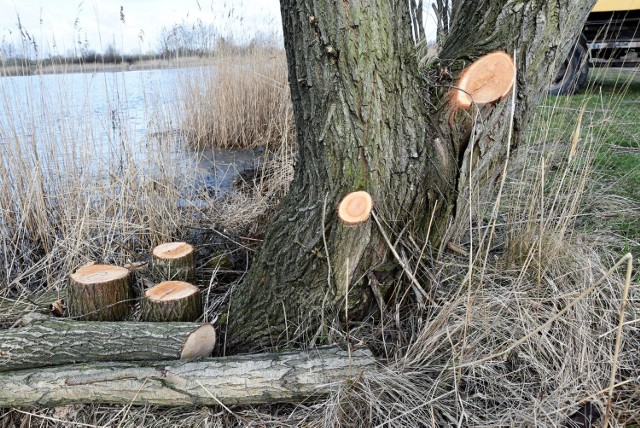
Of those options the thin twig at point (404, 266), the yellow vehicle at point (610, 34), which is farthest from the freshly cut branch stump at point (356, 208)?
the yellow vehicle at point (610, 34)

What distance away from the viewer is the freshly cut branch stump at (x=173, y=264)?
1971mm

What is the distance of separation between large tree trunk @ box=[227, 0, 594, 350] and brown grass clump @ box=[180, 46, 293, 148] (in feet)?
10.7

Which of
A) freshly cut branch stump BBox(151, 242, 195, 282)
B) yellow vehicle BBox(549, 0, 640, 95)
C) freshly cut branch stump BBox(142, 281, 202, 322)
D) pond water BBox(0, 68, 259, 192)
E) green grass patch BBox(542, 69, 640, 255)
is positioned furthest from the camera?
yellow vehicle BBox(549, 0, 640, 95)

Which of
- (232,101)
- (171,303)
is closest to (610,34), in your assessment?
(232,101)

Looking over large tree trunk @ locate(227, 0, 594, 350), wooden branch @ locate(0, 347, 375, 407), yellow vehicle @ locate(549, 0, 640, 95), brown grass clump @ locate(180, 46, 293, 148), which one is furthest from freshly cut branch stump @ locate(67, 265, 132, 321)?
yellow vehicle @ locate(549, 0, 640, 95)

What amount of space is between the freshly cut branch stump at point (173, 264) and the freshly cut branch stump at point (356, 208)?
0.82 metres

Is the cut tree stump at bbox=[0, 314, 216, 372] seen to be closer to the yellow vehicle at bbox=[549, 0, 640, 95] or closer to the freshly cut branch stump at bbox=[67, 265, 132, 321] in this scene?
the freshly cut branch stump at bbox=[67, 265, 132, 321]

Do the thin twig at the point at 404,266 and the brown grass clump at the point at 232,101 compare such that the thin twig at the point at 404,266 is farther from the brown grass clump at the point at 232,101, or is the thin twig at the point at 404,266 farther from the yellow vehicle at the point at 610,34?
the yellow vehicle at the point at 610,34

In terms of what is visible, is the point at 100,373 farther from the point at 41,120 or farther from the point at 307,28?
the point at 41,120

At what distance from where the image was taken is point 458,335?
1551mm

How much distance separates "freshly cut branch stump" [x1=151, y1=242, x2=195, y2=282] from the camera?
197 cm

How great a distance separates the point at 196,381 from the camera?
4.88ft


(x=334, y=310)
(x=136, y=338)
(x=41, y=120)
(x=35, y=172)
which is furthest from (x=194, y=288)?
(x=41, y=120)

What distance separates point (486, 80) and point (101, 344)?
1.60 meters
